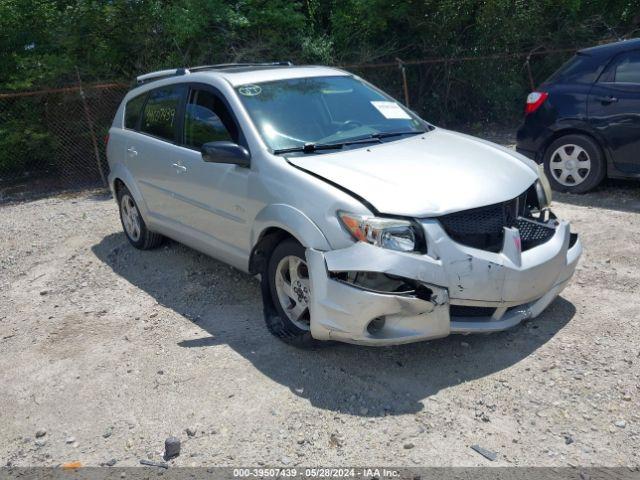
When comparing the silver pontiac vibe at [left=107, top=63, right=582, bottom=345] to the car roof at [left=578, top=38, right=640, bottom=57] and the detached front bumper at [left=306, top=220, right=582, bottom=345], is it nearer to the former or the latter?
the detached front bumper at [left=306, top=220, right=582, bottom=345]

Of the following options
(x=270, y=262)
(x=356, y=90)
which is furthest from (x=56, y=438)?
(x=356, y=90)

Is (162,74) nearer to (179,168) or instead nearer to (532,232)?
(179,168)

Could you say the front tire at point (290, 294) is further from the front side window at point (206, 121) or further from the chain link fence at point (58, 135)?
the chain link fence at point (58, 135)

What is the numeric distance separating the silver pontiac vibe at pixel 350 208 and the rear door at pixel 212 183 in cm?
2

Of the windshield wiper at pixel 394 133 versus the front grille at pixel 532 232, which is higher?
the windshield wiper at pixel 394 133

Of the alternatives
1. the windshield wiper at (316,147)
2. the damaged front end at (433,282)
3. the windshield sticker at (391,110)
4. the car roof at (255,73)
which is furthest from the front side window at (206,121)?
the damaged front end at (433,282)

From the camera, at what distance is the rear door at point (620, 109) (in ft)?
24.0

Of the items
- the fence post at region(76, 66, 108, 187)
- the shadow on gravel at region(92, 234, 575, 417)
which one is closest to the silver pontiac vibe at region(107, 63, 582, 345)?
the shadow on gravel at region(92, 234, 575, 417)

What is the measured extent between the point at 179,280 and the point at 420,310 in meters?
2.85

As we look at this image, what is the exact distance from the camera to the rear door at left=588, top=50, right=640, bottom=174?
7.31 metres

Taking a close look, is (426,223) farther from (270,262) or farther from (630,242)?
(630,242)

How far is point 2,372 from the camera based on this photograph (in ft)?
15.9

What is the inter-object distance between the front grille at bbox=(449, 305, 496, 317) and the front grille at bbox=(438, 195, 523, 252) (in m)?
0.37

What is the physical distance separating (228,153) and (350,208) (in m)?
1.18
